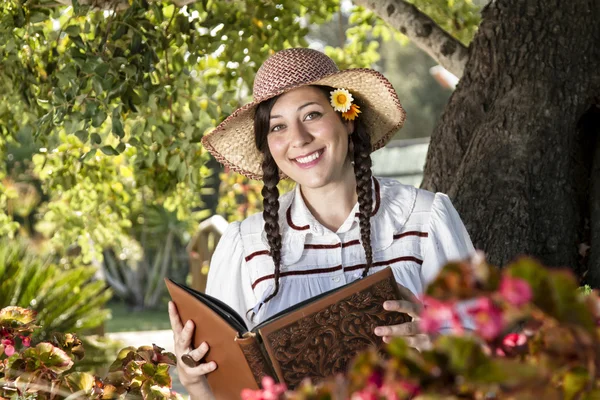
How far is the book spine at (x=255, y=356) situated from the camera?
152cm

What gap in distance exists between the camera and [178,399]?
1.73 metres

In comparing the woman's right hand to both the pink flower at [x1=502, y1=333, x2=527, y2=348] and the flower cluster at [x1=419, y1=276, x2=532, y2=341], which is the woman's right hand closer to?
the pink flower at [x1=502, y1=333, x2=527, y2=348]

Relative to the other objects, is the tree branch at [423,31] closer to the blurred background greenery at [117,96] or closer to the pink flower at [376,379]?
the blurred background greenery at [117,96]

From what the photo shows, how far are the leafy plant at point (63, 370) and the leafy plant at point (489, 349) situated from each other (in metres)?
0.92

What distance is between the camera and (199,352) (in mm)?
1742

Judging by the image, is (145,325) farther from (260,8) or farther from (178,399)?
(178,399)

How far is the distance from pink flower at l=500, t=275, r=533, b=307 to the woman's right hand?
1.17m

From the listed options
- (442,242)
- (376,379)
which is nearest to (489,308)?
(376,379)

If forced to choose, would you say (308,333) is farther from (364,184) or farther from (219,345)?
(364,184)

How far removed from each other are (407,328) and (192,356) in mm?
451

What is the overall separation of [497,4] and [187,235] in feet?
40.6

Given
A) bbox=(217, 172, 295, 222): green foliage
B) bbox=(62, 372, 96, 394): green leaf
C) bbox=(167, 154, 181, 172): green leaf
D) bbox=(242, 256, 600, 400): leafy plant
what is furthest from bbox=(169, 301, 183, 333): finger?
bbox=(217, 172, 295, 222): green foliage

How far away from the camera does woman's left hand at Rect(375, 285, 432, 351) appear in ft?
5.18

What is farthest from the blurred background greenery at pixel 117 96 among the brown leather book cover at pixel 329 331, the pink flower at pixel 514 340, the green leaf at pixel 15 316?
the pink flower at pixel 514 340
